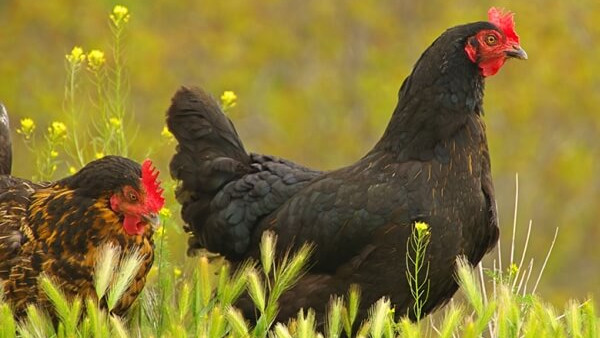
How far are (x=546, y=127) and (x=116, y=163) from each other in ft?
54.3

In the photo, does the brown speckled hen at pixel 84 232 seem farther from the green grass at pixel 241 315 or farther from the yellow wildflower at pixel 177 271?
the yellow wildflower at pixel 177 271

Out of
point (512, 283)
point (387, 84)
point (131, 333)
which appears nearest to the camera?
point (131, 333)

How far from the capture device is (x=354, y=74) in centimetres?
2194

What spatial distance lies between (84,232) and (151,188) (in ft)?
1.20

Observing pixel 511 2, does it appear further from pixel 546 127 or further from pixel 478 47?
pixel 478 47

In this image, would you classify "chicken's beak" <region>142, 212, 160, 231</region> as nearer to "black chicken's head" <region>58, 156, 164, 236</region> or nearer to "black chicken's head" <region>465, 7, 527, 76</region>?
"black chicken's head" <region>58, 156, 164, 236</region>

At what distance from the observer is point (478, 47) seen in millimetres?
7051

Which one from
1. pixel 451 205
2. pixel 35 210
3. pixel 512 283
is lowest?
pixel 512 283

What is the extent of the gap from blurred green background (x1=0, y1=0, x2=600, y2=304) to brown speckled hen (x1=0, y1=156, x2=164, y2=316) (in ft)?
45.0

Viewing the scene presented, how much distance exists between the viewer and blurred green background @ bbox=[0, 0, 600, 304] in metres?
20.6

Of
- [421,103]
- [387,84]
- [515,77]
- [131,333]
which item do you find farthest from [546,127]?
[131,333]

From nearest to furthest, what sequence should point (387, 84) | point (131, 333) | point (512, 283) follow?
1. point (131, 333)
2. point (512, 283)
3. point (387, 84)

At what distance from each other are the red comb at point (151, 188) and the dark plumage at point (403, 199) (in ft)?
3.67

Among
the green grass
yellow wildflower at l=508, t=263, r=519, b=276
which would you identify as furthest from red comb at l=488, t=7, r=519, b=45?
yellow wildflower at l=508, t=263, r=519, b=276
